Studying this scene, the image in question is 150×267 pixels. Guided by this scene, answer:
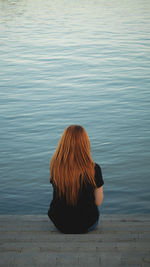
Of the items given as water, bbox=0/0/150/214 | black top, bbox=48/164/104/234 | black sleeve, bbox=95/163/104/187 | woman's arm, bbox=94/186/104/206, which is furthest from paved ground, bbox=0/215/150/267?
water, bbox=0/0/150/214

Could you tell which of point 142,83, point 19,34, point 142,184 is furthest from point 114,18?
point 142,184

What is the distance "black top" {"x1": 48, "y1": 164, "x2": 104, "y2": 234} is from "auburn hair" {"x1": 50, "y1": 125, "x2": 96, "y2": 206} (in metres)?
0.12

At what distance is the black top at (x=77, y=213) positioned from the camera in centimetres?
330

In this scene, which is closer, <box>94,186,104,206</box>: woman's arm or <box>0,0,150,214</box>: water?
<box>94,186,104,206</box>: woman's arm

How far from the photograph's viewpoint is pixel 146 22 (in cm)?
2411

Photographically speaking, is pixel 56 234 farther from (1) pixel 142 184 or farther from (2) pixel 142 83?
(2) pixel 142 83

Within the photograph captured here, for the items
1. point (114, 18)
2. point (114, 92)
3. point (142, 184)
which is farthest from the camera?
point (114, 18)

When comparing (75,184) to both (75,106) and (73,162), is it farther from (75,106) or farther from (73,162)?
(75,106)

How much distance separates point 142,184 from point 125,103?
4.32m

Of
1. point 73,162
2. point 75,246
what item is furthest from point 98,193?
point 75,246

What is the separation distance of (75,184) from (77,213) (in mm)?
310

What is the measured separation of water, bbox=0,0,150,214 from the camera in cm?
630

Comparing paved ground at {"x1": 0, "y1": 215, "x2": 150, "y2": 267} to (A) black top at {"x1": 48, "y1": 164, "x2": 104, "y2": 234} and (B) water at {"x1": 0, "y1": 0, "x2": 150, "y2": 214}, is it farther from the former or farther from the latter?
(B) water at {"x1": 0, "y1": 0, "x2": 150, "y2": 214}

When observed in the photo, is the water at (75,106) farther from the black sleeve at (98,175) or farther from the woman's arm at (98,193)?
the black sleeve at (98,175)
